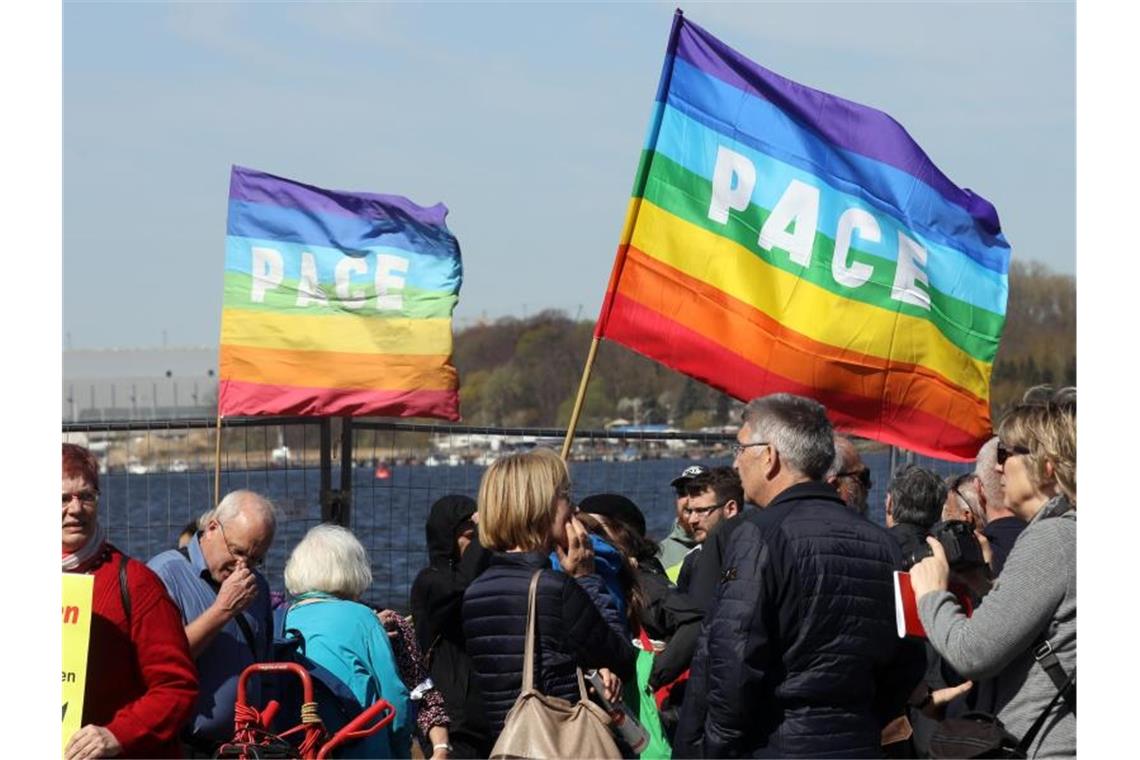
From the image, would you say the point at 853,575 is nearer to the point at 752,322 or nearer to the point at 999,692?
the point at 999,692

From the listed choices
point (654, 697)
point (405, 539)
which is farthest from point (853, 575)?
point (405, 539)

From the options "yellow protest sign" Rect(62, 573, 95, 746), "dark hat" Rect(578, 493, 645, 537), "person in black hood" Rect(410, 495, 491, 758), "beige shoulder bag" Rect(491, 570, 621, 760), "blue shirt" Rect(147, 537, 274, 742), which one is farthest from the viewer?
"dark hat" Rect(578, 493, 645, 537)

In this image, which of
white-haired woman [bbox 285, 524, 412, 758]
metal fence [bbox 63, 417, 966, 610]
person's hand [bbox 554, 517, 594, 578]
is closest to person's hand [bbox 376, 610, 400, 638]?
white-haired woman [bbox 285, 524, 412, 758]

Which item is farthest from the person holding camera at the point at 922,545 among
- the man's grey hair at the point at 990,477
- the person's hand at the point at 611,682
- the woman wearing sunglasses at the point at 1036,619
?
the person's hand at the point at 611,682

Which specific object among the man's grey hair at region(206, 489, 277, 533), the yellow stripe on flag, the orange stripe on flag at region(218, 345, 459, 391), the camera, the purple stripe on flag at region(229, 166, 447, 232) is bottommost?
the camera

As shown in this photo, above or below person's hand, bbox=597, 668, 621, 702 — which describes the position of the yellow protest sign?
above

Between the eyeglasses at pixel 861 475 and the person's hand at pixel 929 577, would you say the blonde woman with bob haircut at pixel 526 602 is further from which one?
the eyeglasses at pixel 861 475

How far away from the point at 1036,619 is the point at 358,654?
2.86m

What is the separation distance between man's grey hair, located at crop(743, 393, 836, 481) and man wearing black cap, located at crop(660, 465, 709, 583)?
2201 millimetres

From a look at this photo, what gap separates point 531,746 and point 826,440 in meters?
1.33

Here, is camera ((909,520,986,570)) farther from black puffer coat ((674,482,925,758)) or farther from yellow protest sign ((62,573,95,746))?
yellow protest sign ((62,573,95,746))

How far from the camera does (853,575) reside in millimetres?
5395

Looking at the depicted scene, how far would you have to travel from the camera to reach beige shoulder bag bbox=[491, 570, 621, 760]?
548 cm

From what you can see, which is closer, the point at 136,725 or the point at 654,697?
the point at 136,725
